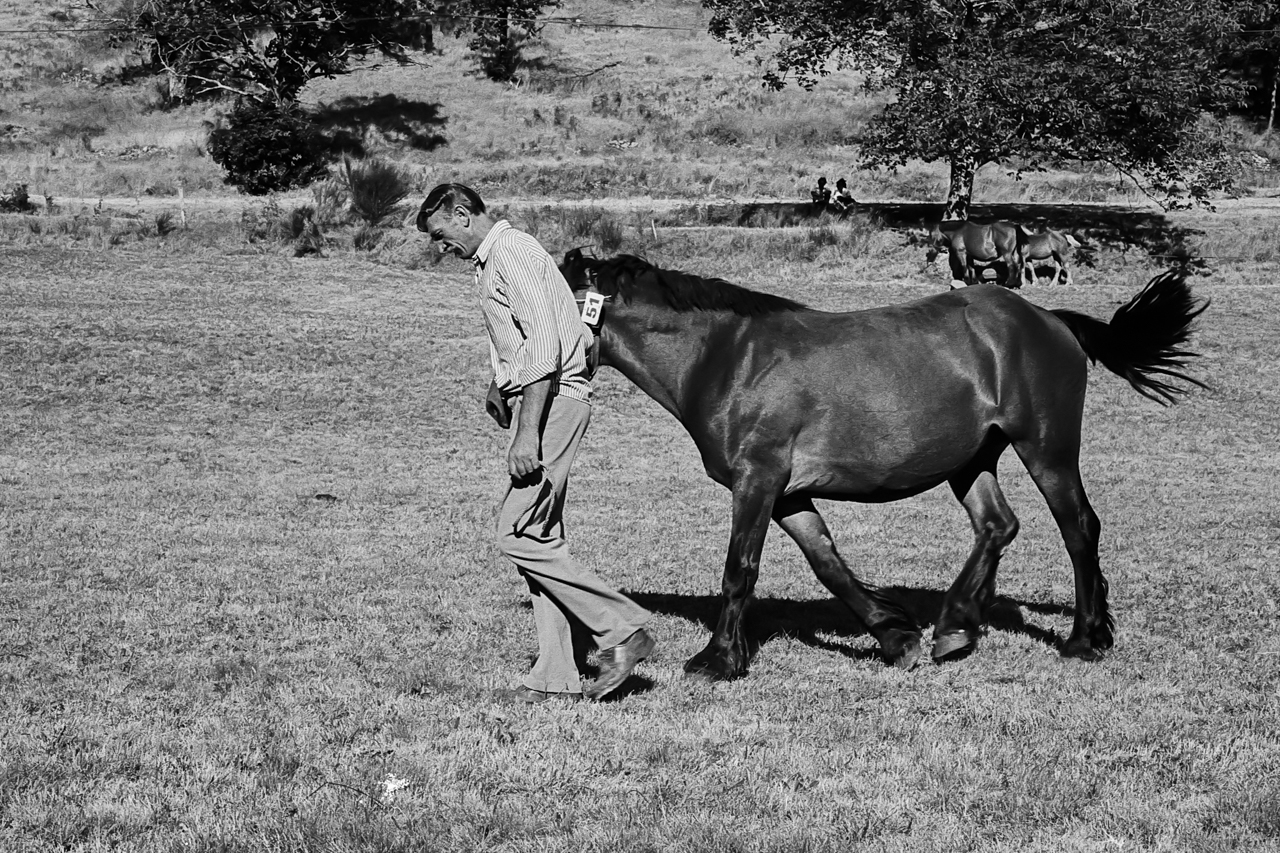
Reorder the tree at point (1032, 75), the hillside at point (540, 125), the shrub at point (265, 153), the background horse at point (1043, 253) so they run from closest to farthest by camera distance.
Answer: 1. the background horse at point (1043, 253)
2. the tree at point (1032, 75)
3. the hillside at point (540, 125)
4. the shrub at point (265, 153)

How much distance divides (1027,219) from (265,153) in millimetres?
25304

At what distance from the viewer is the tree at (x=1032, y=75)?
30234mm

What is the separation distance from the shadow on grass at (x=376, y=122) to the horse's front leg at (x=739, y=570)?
4742 centimetres

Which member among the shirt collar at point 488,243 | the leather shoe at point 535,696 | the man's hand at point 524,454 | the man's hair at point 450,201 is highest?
the man's hair at point 450,201

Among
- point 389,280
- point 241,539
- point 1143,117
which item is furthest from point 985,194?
point 241,539

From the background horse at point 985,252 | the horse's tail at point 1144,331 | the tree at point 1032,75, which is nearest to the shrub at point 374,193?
the tree at point 1032,75

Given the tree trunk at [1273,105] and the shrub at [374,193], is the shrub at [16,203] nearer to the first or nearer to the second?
the shrub at [374,193]

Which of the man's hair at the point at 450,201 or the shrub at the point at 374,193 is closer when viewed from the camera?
the man's hair at the point at 450,201

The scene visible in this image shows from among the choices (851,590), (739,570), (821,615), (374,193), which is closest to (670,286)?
(739,570)

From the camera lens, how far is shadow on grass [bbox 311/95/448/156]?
2098 inches

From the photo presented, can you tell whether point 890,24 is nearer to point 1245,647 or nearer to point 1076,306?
point 1076,306

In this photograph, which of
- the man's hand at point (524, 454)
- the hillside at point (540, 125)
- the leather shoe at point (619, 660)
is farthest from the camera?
the hillside at point (540, 125)

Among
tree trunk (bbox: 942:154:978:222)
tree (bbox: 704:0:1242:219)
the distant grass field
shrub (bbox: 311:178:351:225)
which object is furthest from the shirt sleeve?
tree trunk (bbox: 942:154:978:222)

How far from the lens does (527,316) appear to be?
5.66 meters
